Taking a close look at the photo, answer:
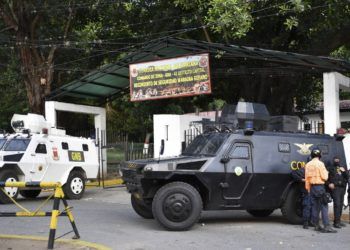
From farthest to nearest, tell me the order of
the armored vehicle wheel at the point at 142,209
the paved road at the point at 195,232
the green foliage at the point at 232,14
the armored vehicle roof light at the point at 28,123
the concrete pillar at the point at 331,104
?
the armored vehicle roof light at the point at 28,123, the concrete pillar at the point at 331,104, the green foliage at the point at 232,14, the armored vehicle wheel at the point at 142,209, the paved road at the point at 195,232

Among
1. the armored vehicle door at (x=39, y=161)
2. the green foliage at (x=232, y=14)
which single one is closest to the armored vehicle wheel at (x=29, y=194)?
the armored vehicle door at (x=39, y=161)

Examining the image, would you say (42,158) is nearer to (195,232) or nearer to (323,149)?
(195,232)

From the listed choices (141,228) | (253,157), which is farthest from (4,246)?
(253,157)

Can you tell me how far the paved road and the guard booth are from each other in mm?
4365

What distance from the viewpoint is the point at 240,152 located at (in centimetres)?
1120

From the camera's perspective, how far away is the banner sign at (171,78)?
1775 cm

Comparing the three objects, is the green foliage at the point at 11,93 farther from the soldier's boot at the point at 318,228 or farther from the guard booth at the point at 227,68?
the soldier's boot at the point at 318,228

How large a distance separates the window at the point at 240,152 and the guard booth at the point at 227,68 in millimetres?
4357

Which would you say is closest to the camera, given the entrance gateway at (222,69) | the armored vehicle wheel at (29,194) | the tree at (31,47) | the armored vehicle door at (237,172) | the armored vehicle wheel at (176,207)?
the armored vehicle wheel at (176,207)

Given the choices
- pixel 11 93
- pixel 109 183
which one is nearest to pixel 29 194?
pixel 109 183

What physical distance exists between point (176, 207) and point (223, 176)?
121 centimetres

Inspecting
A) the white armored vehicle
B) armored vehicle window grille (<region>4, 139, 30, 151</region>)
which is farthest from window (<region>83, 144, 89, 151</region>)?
armored vehicle window grille (<region>4, 139, 30, 151</region>)

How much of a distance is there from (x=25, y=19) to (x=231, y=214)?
15.0 m

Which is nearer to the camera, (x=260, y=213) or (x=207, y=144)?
(x=207, y=144)
